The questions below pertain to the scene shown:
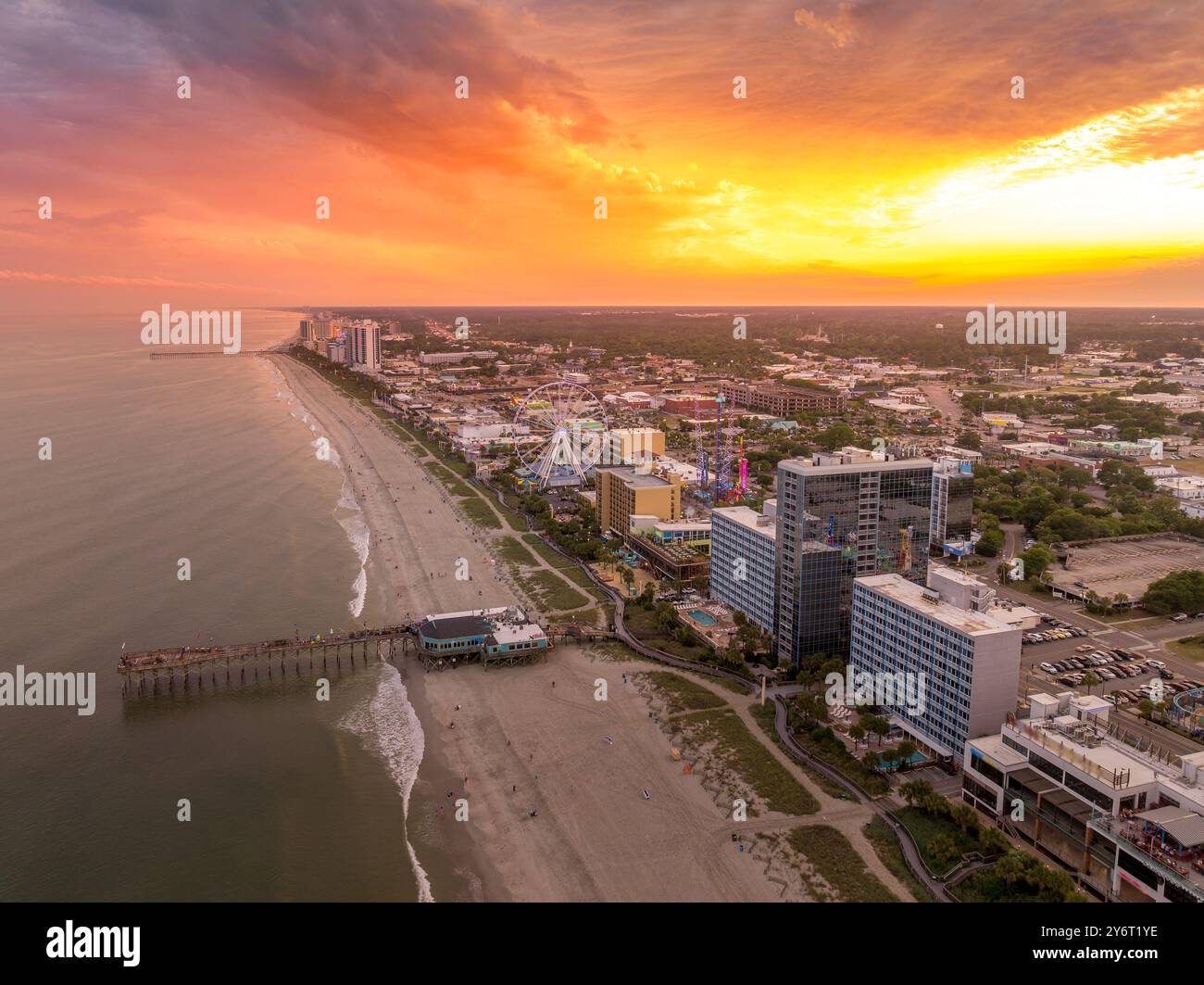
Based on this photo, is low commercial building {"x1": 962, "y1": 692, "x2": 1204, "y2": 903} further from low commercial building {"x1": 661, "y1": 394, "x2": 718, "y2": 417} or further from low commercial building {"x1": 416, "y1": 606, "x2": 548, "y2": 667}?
low commercial building {"x1": 661, "y1": 394, "x2": 718, "y2": 417}

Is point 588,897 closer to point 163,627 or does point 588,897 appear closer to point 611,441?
point 163,627

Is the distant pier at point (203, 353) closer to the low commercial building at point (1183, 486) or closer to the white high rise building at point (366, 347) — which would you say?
the white high rise building at point (366, 347)

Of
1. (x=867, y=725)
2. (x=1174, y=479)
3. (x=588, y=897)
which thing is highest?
(x=1174, y=479)

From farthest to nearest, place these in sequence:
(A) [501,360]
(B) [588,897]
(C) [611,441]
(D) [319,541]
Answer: (A) [501,360], (C) [611,441], (D) [319,541], (B) [588,897]

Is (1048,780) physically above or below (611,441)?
below

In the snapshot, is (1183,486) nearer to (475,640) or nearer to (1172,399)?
(1172,399)

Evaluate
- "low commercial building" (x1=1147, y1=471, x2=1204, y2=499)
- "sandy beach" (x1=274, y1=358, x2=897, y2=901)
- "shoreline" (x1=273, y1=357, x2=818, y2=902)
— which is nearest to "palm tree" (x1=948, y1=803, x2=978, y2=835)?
"sandy beach" (x1=274, y1=358, x2=897, y2=901)

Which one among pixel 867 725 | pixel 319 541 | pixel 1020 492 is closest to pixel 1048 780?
pixel 867 725
